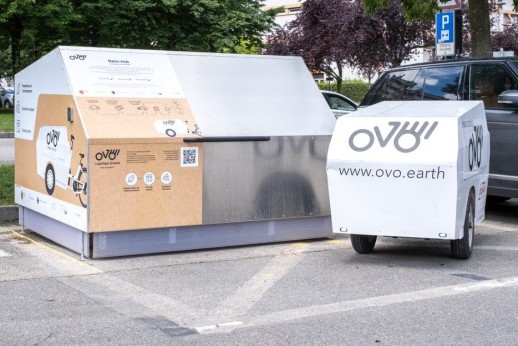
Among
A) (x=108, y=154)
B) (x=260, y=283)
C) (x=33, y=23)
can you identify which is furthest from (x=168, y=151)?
(x=33, y=23)

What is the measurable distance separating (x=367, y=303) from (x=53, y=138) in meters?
4.01

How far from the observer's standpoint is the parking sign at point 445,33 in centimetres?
1405

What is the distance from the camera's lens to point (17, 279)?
735 cm

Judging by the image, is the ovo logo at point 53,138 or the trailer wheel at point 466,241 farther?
the ovo logo at point 53,138

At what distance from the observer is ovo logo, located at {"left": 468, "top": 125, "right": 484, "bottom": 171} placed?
8.24m

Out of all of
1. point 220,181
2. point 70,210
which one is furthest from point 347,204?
point 70,210

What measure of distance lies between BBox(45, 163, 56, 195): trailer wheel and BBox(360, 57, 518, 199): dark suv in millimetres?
4999

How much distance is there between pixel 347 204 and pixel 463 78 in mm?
3855

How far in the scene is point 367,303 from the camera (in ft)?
21.4

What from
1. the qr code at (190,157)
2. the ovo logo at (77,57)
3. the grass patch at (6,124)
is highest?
the ovo logo at (77,57)

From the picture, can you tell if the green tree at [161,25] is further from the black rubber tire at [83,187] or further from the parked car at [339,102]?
the black rubber tire at [83,187]

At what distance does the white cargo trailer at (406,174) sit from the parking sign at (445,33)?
604cm

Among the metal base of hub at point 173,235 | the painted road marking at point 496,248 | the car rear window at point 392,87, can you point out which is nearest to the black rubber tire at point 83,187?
the metal base of hub at point 173,235

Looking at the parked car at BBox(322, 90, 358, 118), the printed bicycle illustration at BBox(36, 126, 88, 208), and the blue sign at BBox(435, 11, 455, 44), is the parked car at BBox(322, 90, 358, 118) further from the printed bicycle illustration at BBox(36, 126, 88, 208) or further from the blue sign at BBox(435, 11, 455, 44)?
the printed bicycle illustration at BBox(36, 126, 88, 208)
